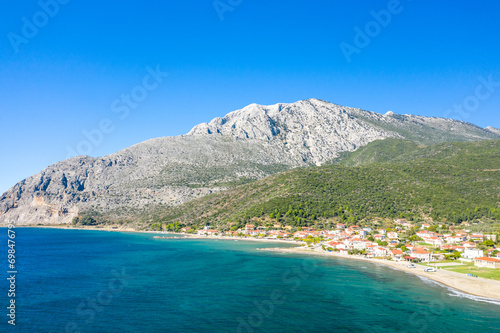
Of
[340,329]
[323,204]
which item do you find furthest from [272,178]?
[340,329]

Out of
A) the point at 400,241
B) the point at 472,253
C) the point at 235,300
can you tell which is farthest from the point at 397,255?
the point at 235,300

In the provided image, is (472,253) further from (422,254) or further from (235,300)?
(235,300)

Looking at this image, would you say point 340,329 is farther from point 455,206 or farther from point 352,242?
point 455,206

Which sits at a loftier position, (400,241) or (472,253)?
(472,253)

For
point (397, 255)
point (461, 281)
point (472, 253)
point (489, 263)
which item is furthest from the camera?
point (397, 255)

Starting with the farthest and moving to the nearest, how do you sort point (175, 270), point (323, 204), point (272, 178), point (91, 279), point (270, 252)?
point (272, 178)
point (323, 204)
point (270, 252)
point (175, 270)
point (91, 279)

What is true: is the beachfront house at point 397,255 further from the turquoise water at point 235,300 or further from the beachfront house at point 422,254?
the turquoise water at point 235,300

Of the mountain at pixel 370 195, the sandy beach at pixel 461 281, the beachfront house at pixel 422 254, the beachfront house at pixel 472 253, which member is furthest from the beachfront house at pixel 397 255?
the mountain at pixel 370 195
